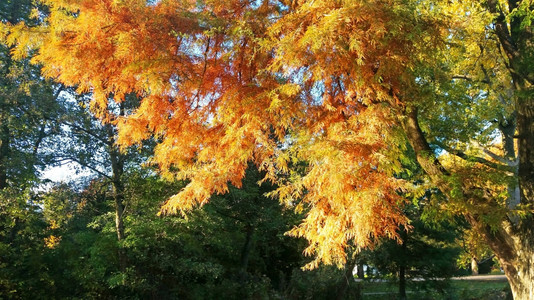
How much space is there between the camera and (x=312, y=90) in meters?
4.52

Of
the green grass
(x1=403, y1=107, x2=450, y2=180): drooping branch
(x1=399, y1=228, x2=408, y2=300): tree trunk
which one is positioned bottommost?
the green grass

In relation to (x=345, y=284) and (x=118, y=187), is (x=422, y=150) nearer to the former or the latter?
(x=118, y=187)

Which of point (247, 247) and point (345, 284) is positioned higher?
point (247, 247)

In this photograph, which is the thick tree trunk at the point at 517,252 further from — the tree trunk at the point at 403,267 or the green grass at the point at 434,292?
the green grass at the point at 434,292

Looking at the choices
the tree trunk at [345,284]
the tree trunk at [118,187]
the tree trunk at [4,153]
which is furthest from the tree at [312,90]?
the tree trunk at [345,284]

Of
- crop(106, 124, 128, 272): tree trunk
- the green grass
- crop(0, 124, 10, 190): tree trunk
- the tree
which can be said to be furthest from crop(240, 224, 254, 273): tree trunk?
the tree

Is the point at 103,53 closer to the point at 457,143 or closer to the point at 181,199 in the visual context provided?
the point at 181,199

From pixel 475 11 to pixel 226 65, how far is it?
3.37 meters

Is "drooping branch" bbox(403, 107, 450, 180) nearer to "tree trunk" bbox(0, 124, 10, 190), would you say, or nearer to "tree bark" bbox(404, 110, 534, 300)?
"tree bark" bbox(404, 110, 534, 300)

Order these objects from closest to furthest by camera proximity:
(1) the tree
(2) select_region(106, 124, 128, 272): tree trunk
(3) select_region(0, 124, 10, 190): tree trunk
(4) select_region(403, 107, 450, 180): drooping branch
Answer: (1) the tree < (4) select_region(403, 107, 450, 180): drooping branch < (2) select_region(106, 124, 128, 272): tree trunk < (3) select_region(0, 124, 10, 190): tree trunk

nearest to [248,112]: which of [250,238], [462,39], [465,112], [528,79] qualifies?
[462,39]

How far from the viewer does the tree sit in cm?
369

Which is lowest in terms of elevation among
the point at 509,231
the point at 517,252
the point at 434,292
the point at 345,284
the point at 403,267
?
the point at 434,292

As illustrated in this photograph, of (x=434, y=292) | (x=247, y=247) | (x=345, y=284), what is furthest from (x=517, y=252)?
(x=434, y=292)
